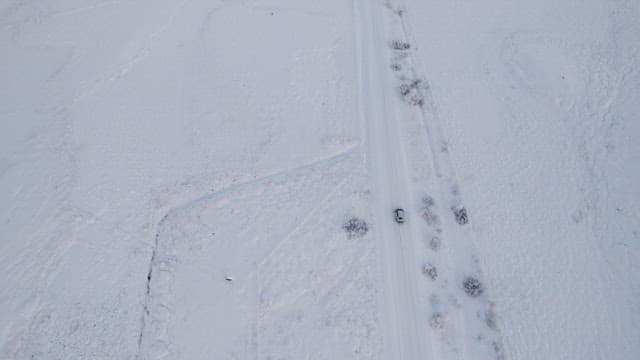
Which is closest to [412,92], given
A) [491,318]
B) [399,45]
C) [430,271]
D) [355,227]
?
[399,45]

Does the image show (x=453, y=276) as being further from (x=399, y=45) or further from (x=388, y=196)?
(x=399, y=45)

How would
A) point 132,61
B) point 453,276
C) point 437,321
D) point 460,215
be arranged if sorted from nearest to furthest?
point 437,321 → point 453,276 → point 460,215 → point 132,61

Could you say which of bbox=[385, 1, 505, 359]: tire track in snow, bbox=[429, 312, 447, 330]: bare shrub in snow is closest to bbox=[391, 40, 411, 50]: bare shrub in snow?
bbox=[385, 1, 505, 359]: tire track in snow

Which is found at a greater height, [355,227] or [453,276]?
[355,227]

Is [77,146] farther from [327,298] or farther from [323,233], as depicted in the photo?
[327,298]

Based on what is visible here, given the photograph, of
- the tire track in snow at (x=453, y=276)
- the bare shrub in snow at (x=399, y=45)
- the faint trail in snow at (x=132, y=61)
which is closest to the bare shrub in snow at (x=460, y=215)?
the tire track in snow at (x=453, y=276)

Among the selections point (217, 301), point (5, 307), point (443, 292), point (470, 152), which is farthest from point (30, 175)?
point (470, 152)

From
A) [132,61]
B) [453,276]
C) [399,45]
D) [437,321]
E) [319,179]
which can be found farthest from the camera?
[399,45]

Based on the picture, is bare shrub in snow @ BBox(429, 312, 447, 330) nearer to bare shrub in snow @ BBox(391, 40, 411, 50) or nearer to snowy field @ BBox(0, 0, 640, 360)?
snowy field @ BBox(0, 0, 640, 360)
